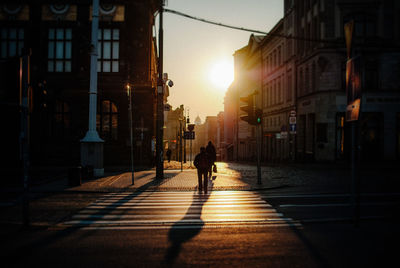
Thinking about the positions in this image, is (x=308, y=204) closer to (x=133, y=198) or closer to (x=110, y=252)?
(x=133, y=198)

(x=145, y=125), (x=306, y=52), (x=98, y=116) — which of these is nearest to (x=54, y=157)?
(x=98, y=116)

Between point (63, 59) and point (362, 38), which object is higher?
point (362, 38)

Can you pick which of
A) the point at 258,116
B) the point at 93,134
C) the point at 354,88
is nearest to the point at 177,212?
the point at 354,88

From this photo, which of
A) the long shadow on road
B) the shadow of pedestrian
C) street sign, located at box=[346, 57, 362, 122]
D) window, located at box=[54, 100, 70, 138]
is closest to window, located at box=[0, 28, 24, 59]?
window, located at box=[54, 100, 70, 138]

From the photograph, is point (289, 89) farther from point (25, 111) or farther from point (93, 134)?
point (25, 111)

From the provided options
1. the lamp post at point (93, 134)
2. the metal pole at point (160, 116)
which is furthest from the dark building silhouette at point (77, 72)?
the metal pole at point (160, 116)

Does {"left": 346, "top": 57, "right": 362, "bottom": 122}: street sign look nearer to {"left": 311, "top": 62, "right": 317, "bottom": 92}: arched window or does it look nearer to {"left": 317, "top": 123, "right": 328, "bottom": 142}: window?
{"left": 317, "top": 123, "right": 328, "bottom": 142}: window

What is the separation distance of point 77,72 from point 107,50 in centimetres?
304

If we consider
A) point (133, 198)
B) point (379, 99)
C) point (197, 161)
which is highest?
point (379, 99)

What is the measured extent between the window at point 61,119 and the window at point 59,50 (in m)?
2.95

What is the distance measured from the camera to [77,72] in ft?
88.8

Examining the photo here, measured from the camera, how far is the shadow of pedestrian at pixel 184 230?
5512 mm

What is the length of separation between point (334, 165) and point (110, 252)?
24449mm

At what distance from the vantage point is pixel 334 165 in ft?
87.7
